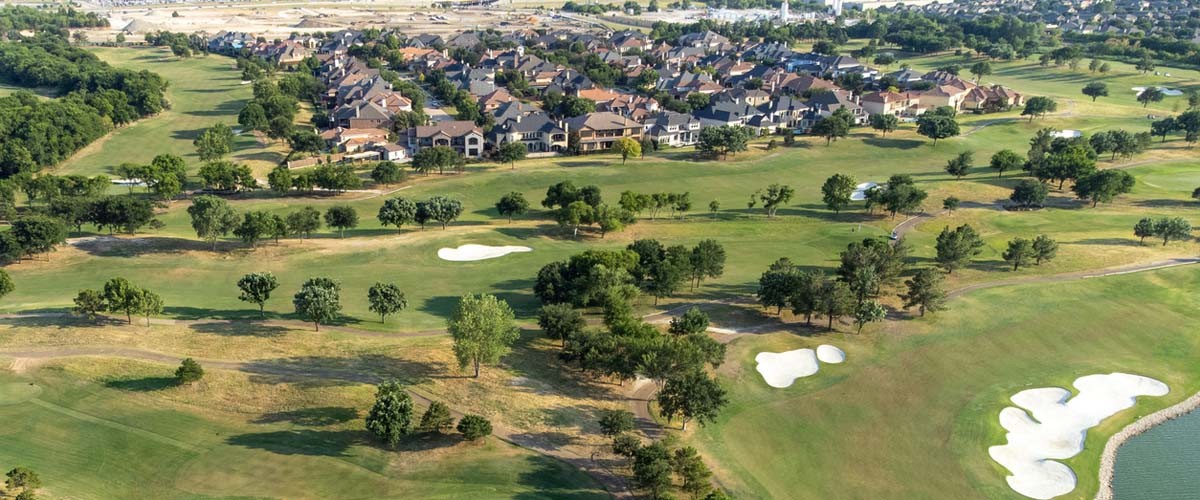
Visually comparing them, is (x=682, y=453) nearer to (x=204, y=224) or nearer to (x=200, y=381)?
(x=200, y=381)

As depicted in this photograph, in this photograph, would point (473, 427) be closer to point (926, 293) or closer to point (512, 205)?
point (926, 293)

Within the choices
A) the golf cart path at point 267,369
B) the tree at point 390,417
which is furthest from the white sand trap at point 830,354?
the tree at point 390,417

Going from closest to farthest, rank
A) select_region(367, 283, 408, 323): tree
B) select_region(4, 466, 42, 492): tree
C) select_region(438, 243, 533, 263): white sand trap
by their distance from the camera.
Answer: select_region(4, 466, 42, 492): tree → select_region(367, 283, 408, 323): tree → select_region(438, 243, 533, 263): white sand trap

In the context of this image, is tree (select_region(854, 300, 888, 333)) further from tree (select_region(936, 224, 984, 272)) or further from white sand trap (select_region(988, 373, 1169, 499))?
tree (select_region(936, 224, 984, 272))

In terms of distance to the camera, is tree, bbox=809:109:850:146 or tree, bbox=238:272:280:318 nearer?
tree, bbox=238:272:280:318

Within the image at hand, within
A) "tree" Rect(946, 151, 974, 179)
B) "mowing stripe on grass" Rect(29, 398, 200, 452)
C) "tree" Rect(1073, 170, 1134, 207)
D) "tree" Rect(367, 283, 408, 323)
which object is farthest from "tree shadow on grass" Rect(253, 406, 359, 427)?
"tree" Rect(1073, 170, 1134, 207)

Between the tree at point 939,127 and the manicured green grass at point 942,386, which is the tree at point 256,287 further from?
the tree at point 939,127
